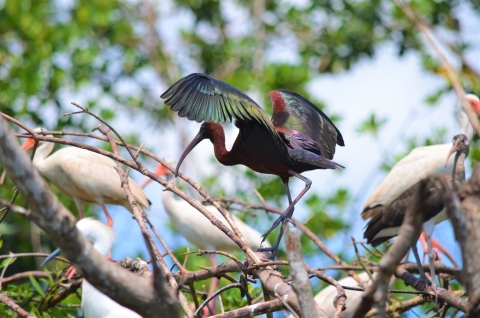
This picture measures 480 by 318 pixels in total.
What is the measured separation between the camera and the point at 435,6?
8930mm

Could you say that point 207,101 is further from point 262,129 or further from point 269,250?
point 269,250

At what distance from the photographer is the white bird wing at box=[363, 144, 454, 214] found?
6.27m

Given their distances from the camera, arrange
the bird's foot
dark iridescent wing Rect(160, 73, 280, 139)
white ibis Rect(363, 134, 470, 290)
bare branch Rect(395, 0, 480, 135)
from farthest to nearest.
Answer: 1. white ibis Rect(363, 134, 470, 290)
2. the bird's foot
3. dark iridescent wing Rect(160, 73, 280, 139)
4. bare branch Rect(395, 0, 480, 135)

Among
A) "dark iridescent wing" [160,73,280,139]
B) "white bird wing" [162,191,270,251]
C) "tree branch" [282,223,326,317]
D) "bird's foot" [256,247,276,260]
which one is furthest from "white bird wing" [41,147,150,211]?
"tree branch" [282,223,326,317]

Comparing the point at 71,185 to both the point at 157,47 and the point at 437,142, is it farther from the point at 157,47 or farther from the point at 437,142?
the point at 157,47

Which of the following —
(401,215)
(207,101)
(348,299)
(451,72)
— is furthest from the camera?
(348,299)

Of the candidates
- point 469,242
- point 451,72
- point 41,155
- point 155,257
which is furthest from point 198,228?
point 451,72

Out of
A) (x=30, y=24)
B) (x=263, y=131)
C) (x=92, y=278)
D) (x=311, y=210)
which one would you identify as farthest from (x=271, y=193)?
(x=92, y=278)

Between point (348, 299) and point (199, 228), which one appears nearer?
point (348, 299)

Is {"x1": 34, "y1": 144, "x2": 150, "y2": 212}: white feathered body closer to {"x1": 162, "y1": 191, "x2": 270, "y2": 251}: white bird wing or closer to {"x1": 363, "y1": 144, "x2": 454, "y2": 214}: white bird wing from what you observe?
{"x1": 162, "y1": 191, "x2": 270, "y2": 251}: white bird wing

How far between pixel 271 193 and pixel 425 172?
2.97 m

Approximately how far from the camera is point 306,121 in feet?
15.3

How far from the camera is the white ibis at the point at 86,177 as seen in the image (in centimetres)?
650

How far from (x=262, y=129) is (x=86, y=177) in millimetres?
2827
